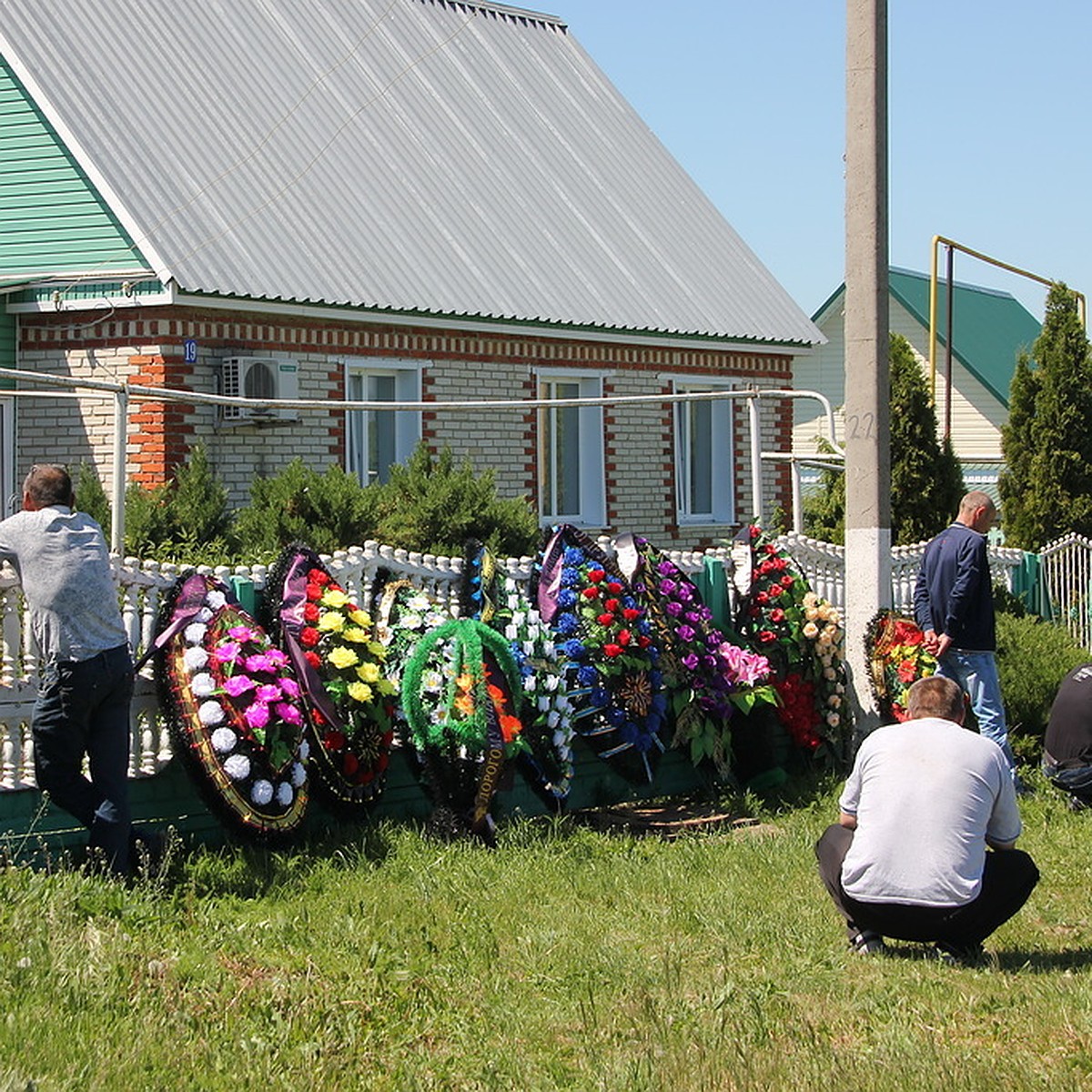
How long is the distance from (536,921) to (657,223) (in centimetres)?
1592

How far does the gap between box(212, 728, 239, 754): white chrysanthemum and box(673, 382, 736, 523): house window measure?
1381 cm

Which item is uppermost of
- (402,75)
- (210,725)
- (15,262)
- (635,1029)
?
(402,75)

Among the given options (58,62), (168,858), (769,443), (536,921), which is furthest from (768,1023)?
(769,443)

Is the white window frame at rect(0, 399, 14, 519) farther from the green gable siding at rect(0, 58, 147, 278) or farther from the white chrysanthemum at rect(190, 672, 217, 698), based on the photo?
the white chrysanthemum at rect(190, 672, 217, 698)

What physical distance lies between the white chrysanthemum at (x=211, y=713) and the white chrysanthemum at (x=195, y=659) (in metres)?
0.17

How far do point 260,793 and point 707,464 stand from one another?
14308mm

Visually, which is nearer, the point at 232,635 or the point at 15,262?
the point at 232,635

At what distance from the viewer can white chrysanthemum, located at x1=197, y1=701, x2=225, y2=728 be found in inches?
298

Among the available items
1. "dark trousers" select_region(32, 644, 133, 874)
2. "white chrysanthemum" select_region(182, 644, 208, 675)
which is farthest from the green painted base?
"white chrysanthemum" select_region(182, 644, 208, 675)

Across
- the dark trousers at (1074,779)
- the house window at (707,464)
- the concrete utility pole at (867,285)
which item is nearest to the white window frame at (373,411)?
the house window at (707,464)

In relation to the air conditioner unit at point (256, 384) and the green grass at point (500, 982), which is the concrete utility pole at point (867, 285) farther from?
the air conditioner unit at point (256, 384)

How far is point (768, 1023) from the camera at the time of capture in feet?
19.2

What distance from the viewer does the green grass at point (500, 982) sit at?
17.5 ft

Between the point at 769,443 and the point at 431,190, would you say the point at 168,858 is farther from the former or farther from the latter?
the point at 769,443
